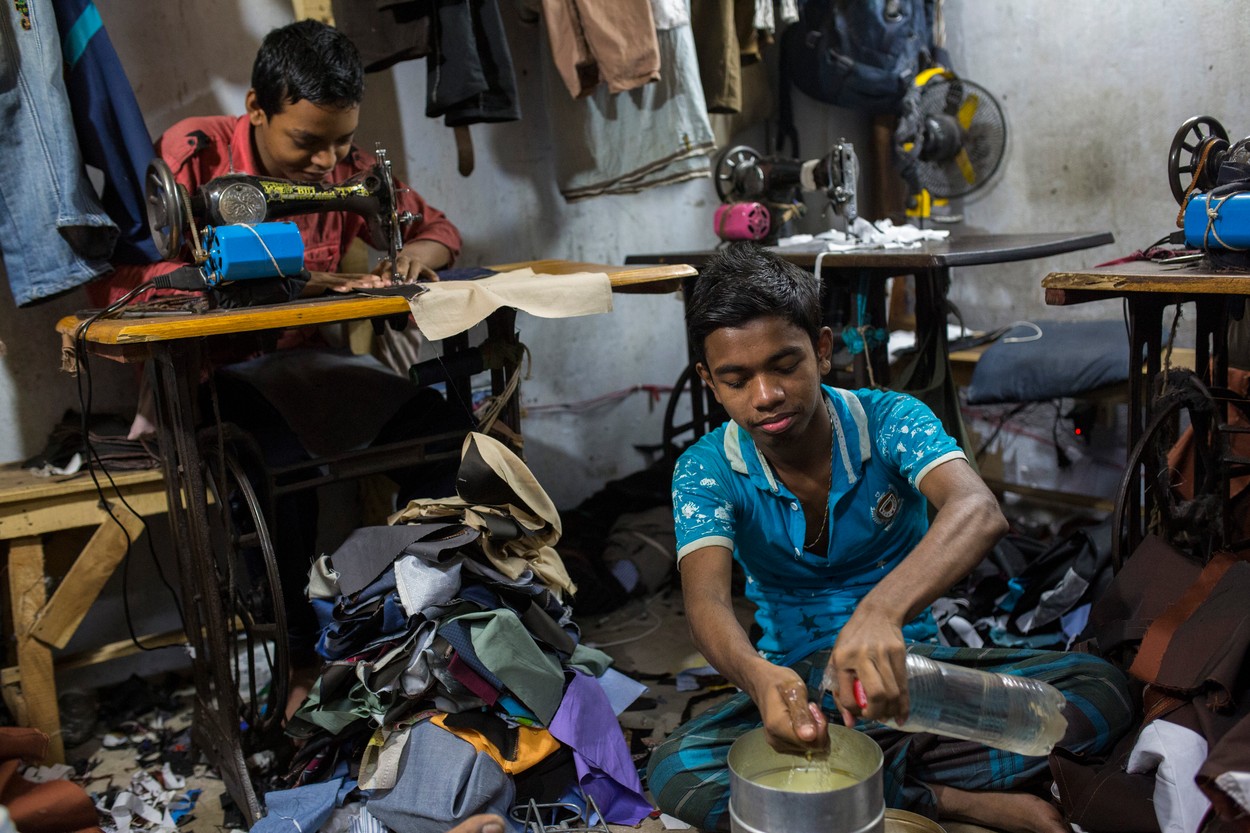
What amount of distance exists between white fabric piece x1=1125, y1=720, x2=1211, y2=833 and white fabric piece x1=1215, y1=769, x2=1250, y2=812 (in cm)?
18

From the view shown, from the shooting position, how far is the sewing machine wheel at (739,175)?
3686 mm

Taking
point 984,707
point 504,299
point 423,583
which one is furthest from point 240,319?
point 984,707

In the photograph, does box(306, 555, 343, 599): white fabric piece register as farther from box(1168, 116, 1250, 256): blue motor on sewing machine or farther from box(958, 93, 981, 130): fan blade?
Result: box(958, 93, 981, 130): fan blade

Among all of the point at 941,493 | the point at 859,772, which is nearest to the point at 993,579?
the point at 941,493

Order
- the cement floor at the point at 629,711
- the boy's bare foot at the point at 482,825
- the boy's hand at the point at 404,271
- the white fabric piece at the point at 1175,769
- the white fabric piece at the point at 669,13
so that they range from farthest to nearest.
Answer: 1. the white fabric piece at the point at 669,13
2. the boy's hand at the point at 404,271
3. the cement floor at the point at 629,711
4. the boy's bare foot at the point at 482,825
5. the white fabric piece at the point at 1175,769

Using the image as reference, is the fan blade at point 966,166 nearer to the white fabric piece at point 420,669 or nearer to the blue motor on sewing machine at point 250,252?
the blue motor on sewing machine at point 250,252

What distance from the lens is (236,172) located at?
2746 mm

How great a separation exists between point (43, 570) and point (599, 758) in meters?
1.58

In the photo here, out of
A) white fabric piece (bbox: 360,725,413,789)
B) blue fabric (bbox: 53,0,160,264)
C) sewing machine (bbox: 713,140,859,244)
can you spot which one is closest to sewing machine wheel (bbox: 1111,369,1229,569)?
sewing machine (bbox: 713,140,859,244)

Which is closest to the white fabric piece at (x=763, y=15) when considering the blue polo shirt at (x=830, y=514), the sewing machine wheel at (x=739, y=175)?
the sewing machine wheel at (x=739, y=175)

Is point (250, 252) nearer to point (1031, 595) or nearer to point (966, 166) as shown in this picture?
point (1031, 595)

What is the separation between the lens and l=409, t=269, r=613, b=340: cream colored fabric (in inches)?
93.1

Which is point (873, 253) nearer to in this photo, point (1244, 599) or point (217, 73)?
point (1244, 599)

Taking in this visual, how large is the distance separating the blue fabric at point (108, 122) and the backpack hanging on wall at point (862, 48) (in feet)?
9.03
